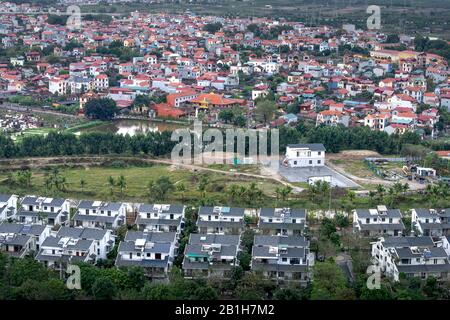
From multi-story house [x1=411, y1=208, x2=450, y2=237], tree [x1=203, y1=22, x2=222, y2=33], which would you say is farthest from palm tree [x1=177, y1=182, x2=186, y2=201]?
tree [x1=203, y1=22, x2=222, y2=33]

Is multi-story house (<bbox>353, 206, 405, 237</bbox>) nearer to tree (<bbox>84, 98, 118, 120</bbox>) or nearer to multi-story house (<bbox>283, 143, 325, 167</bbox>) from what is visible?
multi-story house (<bbox>283, 143, 325, 167</bbox>)

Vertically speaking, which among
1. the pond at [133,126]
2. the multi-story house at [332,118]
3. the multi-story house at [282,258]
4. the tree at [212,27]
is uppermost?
the tree at [212,27]

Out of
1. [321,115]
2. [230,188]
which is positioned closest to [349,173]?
[230,188]

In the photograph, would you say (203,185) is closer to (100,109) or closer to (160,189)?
(160,189)

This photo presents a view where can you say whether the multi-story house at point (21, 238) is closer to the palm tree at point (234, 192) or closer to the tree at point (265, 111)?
the palm tree at point (234, 192)

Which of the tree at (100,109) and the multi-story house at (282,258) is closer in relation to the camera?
the multi-story house at (282,258)

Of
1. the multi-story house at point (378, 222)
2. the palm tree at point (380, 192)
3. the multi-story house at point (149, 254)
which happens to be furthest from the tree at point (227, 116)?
the multi-story house at point (149, 254)

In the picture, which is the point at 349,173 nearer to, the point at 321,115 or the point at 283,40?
the point at 321,115

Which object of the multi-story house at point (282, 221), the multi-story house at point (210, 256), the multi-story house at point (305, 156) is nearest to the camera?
the multi-story house at point (210, 256)
